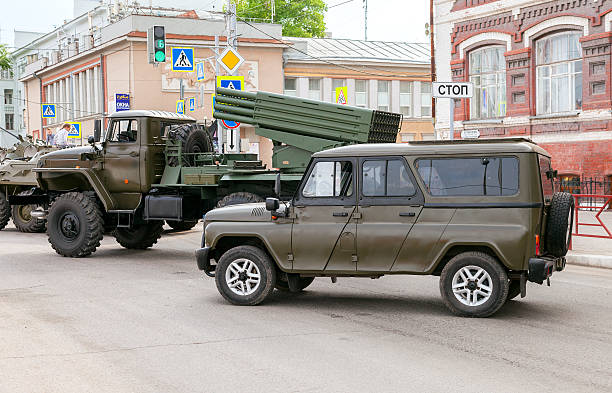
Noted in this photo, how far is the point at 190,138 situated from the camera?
1580 cm

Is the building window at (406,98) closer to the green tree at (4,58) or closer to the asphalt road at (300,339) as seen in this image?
the asphalt road at (300,339)

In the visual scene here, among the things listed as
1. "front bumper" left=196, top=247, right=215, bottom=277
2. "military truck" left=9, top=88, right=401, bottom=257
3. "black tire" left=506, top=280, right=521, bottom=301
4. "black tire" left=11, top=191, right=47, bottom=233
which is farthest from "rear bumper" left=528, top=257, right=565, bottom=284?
"black tire" left=11, top=191, right=47, bottom=233

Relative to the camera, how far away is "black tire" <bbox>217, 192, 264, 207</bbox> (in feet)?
47.6

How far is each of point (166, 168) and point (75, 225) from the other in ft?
6.66

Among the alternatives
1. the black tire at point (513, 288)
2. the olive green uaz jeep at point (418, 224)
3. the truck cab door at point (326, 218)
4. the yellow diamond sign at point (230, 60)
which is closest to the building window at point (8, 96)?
the yellow diamond sign at point (230, 60)

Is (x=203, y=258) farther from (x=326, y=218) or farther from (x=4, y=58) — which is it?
(x=4, y=58)

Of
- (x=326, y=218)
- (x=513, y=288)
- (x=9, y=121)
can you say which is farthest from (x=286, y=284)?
(x=9, y=121)

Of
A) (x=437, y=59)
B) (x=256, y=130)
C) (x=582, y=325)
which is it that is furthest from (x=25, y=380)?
(x=437, y=59)

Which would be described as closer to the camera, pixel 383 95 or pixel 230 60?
pixel 230 60

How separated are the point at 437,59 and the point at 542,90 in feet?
15.9

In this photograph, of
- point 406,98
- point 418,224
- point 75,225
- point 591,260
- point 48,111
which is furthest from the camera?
point 406,98

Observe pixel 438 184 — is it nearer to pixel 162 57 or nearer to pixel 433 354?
pixel 433 354

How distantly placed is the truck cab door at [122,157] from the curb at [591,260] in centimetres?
801

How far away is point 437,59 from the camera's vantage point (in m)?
29.2
